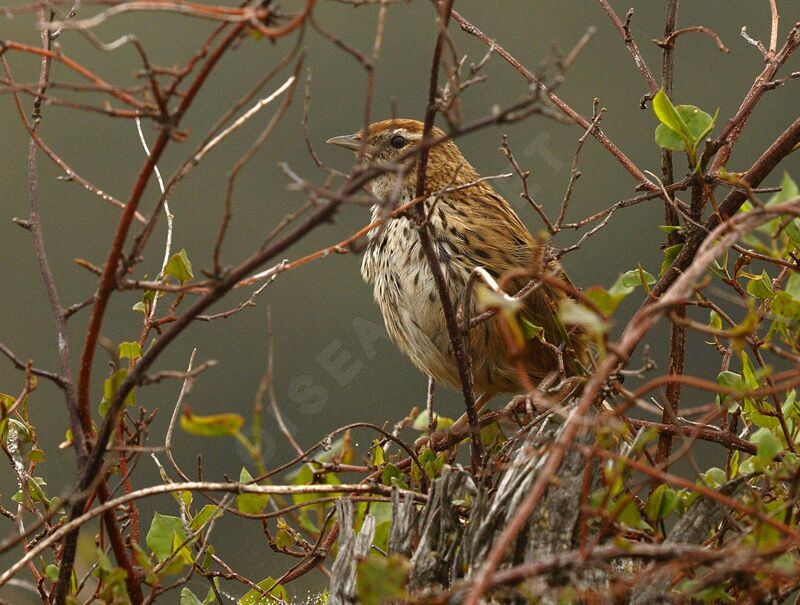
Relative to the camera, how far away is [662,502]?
1503 mm

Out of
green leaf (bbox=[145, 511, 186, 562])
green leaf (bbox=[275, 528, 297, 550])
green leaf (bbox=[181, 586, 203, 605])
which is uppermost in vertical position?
green leaf (bbox=[145, 511, 186, 562])

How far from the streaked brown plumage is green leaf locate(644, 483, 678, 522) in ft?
4.94

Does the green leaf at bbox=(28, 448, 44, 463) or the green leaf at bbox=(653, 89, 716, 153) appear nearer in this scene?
the green leaf at bbox=(653, 89, 716, 153)

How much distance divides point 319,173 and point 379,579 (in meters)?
5.45

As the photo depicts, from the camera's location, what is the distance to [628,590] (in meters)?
1.42

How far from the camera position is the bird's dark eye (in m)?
3.70

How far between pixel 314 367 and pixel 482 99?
2286mm

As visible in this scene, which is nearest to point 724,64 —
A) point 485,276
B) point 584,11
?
point 584,11

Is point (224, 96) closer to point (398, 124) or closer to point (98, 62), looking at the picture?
point (98, 62)

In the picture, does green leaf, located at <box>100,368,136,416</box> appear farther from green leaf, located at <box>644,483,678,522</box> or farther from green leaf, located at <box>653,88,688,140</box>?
green leaf, located at <box>653,88,688,140</box>

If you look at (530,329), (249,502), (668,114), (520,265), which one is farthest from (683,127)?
(520,265)

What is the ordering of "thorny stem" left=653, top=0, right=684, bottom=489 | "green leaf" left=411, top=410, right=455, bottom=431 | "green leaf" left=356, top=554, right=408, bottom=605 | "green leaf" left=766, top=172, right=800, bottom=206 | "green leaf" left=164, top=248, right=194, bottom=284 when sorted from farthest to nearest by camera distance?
"green leaf" left=411, top=410, right=455, bottom=431 < "thorny stem" left=653, top=0, right=684, bottom=489 < "green leaf" left=164, top=248, right=194, bottom=284 < "green leaf" left=766, top=172, right=800, bottom=206 < "green leaf" left=356, top=554, right=408, bottom=605

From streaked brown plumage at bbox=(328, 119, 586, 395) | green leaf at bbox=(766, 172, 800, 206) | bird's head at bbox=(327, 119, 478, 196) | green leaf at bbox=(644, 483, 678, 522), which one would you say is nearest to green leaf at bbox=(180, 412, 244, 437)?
green leaf at bbox=(644, 483, 678, 522)

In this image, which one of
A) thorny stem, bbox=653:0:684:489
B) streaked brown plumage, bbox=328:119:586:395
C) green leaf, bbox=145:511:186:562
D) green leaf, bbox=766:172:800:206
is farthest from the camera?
streaked brown plumage, bbox=328:119:586:395
